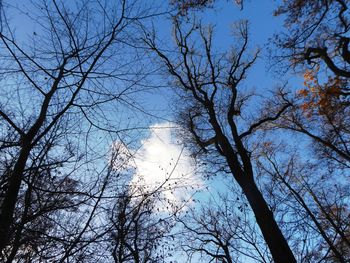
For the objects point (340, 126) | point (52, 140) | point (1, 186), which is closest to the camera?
point (1, 186)

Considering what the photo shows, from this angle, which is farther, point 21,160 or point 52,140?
point 52,140

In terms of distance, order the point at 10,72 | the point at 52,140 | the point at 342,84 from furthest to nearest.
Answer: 1. the point at 342,84
2. the point at 52,140
3. the point at 10,72

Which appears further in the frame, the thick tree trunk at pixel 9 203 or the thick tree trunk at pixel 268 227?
the thick tree trunk at pixel 268 227

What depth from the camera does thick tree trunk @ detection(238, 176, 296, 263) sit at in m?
5.36

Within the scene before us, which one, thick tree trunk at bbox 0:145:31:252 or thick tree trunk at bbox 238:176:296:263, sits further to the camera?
thick tree trunk at bbox 238:176:296:263

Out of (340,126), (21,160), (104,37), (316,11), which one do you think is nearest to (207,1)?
(316,11)

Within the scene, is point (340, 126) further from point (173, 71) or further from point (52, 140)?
point (52, 140)

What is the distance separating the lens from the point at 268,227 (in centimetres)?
595

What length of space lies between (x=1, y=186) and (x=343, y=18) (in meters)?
9.16

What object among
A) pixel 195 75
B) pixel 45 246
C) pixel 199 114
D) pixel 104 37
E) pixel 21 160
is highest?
pixel 195 75

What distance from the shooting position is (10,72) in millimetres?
3418

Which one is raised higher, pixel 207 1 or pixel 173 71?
pixel 173 71

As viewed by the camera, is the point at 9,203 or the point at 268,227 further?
the point at 268,227

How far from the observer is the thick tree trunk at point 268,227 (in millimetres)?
5363
